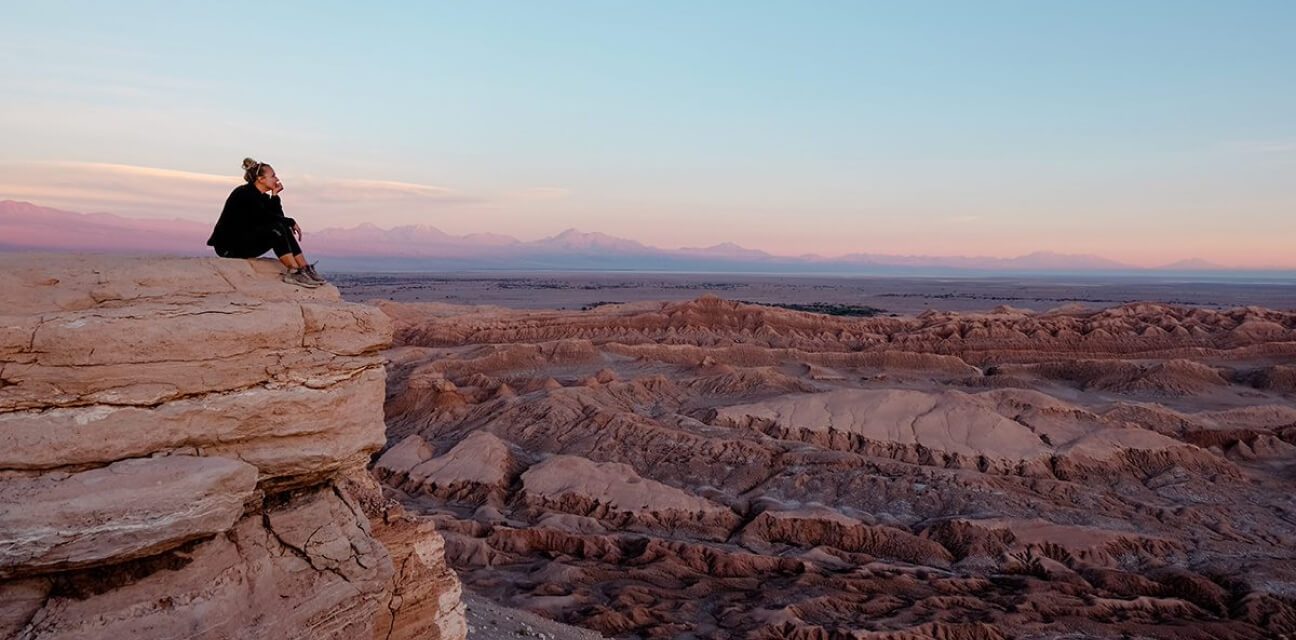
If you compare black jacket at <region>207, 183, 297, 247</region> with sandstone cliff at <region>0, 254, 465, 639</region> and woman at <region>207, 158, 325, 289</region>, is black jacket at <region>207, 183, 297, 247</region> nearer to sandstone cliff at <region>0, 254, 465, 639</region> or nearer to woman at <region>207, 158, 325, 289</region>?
woman at <region>207, 158, 325, 289</region>

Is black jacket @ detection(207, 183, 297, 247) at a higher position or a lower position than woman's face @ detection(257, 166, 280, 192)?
lower

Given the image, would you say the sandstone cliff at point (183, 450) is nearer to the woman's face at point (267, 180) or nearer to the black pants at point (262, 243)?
the black pants at point (262, 243)

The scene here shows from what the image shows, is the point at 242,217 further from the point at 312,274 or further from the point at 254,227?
the point at 312,274

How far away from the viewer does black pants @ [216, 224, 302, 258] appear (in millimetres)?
5539

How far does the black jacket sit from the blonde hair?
0.05 meters

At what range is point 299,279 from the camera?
545 centimetres

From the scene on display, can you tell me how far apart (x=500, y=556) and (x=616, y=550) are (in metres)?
1.66

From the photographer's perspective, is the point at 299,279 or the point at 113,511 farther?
the point at 299,279

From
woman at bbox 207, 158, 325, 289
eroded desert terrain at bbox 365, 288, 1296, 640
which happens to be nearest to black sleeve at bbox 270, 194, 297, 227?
woman at bbox 207, 158, 325, 289

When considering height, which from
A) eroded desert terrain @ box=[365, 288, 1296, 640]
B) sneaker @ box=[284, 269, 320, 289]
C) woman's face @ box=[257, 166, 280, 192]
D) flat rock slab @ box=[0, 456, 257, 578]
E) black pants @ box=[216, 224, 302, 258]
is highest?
woman's face @ box=[257, 166, 280, 192]

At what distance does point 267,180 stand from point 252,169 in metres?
0.12

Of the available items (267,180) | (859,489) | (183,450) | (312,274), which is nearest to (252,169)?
(267,180)

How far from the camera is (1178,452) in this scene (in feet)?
51.7

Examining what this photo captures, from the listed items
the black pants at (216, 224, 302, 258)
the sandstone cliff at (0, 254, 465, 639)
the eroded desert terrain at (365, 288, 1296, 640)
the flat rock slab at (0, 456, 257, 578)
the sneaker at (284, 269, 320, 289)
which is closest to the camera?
the flat rock slab at (0, 456, 257, 578)
